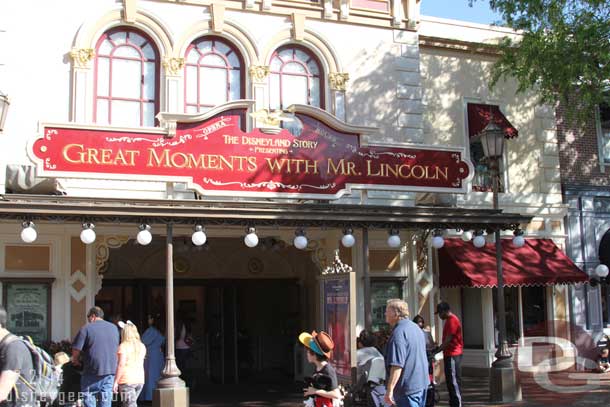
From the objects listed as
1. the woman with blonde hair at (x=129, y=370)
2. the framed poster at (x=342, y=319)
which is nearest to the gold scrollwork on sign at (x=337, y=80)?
the framed poster at (x=342, y=319)

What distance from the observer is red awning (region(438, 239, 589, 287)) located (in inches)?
628

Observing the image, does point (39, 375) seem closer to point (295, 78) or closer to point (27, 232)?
point (27, 232)

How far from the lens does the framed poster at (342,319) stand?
413 inches

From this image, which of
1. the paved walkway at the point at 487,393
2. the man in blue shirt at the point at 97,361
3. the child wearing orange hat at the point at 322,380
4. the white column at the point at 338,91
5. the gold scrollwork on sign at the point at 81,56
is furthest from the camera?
the white column at the point at 338,91

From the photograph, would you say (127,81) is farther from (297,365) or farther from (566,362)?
(566,362)

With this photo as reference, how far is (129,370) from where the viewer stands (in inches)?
403

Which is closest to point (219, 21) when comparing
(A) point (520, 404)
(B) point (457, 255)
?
(B) point (457, 255)

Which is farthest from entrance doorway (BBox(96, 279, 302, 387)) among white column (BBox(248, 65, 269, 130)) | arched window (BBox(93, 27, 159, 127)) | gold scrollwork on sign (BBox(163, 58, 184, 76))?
gold scrollwork on sign (BBox(163, 58, 184, 76))

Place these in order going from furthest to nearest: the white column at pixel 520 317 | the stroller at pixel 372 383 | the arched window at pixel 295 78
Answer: the white column at pixel 520 317
the arched window at pixel 295 78
the stroller at pixel 372 383

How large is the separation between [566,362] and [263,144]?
9.45 metres

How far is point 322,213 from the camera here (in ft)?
40.9

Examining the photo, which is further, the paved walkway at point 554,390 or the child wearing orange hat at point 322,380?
the paved walkway at point 554,390

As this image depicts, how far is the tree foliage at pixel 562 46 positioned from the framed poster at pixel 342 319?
6.66 meters

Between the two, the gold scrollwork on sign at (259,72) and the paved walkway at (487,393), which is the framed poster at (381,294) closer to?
the paved walkway at (487,393)
